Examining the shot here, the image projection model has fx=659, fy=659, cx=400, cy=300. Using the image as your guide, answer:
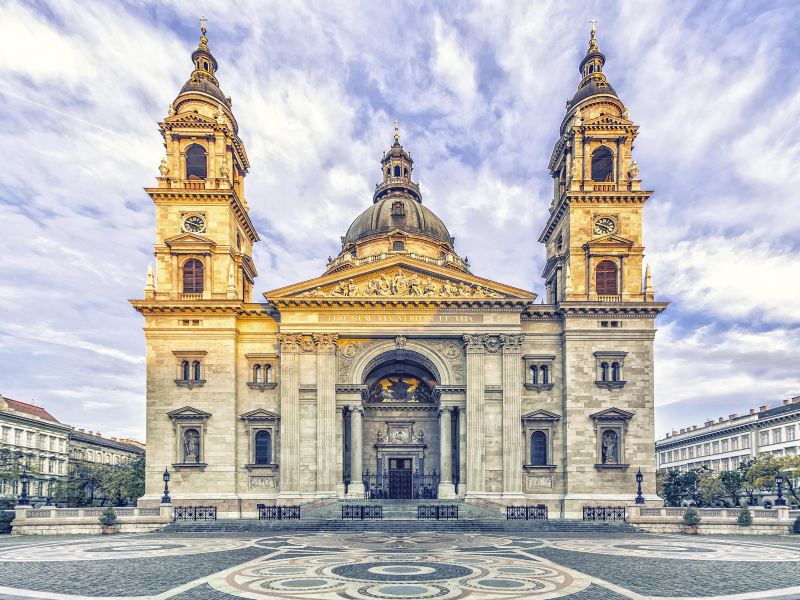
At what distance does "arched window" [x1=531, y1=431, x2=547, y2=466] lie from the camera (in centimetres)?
4794

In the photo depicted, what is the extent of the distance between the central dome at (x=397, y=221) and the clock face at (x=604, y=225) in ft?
71.0

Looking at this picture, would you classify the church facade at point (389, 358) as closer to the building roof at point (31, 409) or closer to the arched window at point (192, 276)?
the arched window at point (192, 276)

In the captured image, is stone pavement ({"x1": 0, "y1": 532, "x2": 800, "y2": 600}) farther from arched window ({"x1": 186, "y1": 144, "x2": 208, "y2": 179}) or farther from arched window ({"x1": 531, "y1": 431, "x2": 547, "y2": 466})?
arched window ({"x1": 186, "y1": 144, "x2": 208, "y2": 179})

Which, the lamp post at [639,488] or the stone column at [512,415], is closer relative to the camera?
the lamp post at [639,488]

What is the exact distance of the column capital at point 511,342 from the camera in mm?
47812

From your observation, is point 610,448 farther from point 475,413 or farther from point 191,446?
point 191,446

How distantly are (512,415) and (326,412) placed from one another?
1328cm

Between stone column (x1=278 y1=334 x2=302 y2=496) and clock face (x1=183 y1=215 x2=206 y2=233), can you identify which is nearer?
stone column (x1=278 y1=334 x2=302 y2=496)

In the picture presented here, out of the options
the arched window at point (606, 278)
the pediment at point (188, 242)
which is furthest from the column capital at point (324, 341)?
the arched window at point (606, 278)

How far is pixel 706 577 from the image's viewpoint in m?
19.6

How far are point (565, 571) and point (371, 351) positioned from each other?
29.1m

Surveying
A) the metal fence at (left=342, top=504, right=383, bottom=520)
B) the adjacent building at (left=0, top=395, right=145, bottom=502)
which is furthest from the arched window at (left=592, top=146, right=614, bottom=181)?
the adjacent building at (left=0, top=395, right=145, bottom=502)

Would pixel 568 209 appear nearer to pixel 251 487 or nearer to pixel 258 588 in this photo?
pixel 251 487

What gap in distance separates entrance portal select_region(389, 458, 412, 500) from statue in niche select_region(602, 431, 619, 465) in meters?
14.9
